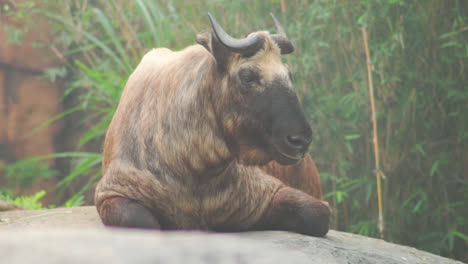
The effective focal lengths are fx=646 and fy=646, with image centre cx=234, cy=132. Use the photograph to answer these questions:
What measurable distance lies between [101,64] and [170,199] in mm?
4059

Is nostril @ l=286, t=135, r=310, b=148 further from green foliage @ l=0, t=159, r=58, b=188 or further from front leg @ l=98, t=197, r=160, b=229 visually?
green foliage @ l=0, t=159, r=58, b=188

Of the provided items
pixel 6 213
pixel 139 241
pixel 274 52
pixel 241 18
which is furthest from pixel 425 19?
pixel 139 241

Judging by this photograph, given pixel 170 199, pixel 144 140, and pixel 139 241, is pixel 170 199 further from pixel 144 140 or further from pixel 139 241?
pixel 139 241

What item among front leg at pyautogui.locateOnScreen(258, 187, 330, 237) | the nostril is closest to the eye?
the nostril

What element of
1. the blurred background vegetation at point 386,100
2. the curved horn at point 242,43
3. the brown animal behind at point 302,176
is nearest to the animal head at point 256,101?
the curved horn at point 242,43

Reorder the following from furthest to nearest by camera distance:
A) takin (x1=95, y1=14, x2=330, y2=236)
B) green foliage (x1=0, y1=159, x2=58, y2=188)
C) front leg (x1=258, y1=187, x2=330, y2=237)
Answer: green foliage (x1=0, y1=159, x2=58, y2=188)
front leg (x1=258, y1=187, x2=330, y2=237)
takin (x1=95, y1=14, x2=330, y2=236)

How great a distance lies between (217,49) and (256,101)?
35 centimetres

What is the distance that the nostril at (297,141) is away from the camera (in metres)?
2.93

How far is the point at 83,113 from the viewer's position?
8.59 metres

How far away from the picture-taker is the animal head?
2953mm

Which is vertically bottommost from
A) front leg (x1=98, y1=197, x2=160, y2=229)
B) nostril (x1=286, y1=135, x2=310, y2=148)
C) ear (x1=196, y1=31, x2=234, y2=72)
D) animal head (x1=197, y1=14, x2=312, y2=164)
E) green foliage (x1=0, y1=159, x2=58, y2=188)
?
green foliage (x1=0, y1=159, x2=58, y2=188)

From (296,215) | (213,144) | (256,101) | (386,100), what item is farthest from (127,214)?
(386,100)

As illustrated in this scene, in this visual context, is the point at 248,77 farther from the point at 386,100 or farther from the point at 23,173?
the point at 23,173

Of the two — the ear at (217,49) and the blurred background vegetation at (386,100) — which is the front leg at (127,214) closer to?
the ear at (217,49)
